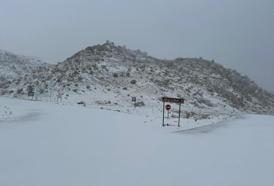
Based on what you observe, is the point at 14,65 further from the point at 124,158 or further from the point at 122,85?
the point at 124,158

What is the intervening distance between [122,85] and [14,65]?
5435 centimetres

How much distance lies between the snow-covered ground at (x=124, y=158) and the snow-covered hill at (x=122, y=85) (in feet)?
65.0

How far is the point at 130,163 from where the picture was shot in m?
10.0

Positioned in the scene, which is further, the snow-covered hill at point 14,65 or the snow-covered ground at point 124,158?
the snow-covered hill at point 14,65

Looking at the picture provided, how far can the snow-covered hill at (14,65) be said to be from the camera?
281ft

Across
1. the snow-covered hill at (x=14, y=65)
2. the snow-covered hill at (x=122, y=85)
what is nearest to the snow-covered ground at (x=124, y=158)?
the snow-covered hill at (x=122, y=85)

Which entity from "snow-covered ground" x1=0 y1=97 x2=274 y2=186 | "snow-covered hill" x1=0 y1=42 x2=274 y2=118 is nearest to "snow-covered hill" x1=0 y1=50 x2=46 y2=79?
"snow-covered hill" x1=0 y1=42 x2=274 y2=118

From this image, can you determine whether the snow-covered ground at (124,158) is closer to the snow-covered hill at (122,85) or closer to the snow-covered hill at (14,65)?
the snow-covered hill at (122,85)

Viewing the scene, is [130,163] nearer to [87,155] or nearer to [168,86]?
[87,155]

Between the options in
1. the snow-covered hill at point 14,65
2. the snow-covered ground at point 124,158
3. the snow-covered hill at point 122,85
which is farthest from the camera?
the snow-covered hill at point 14,65

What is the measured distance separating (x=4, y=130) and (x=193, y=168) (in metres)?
8.89

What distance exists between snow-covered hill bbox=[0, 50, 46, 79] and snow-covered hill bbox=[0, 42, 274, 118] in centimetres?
2302

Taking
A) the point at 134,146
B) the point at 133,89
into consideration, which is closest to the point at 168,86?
the point at 133,89

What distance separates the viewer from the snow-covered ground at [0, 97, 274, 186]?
8383 millimetres
